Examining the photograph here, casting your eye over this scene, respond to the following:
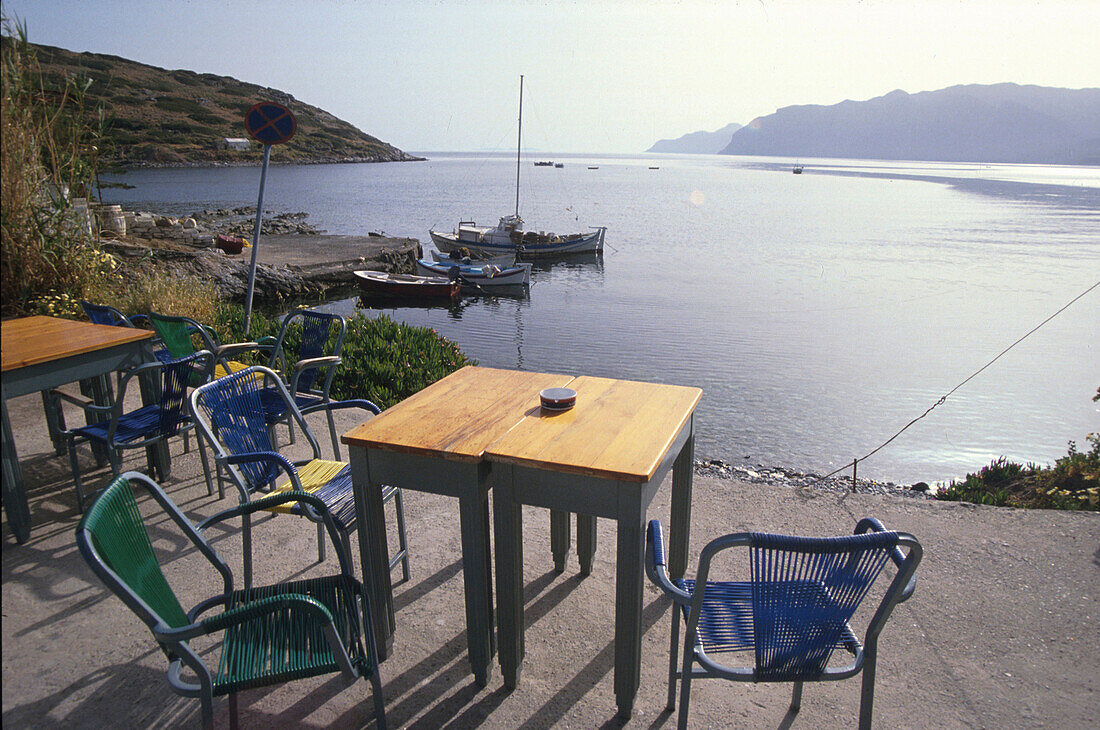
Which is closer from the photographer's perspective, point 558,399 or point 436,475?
point 436,475

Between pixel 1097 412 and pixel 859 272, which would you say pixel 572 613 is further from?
pixel 859 272

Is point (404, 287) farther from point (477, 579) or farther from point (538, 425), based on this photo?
point (477, 579)

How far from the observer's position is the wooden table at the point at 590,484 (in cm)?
225

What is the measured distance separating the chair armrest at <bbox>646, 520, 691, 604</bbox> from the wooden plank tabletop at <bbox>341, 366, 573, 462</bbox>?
65cm

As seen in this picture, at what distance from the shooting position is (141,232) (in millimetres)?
24188

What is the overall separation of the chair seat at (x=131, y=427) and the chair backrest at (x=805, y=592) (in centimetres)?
326

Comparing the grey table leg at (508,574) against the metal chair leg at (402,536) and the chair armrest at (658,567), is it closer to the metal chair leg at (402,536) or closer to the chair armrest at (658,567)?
the chair armrest at (658,567)

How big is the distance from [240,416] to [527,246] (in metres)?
32.2

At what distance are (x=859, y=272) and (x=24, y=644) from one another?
101ft

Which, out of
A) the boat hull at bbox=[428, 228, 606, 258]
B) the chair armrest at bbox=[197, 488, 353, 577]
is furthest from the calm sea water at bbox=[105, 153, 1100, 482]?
the chair armrest at bbox=[197, 488, 353, 577]

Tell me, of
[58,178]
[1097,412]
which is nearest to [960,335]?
[1097,412]

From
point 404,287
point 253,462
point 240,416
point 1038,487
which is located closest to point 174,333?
point 240,416

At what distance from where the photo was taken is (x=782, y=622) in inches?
76.8

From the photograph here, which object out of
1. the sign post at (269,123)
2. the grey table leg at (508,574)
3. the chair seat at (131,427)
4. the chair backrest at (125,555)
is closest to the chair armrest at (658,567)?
the grey table leg at (508,574)
